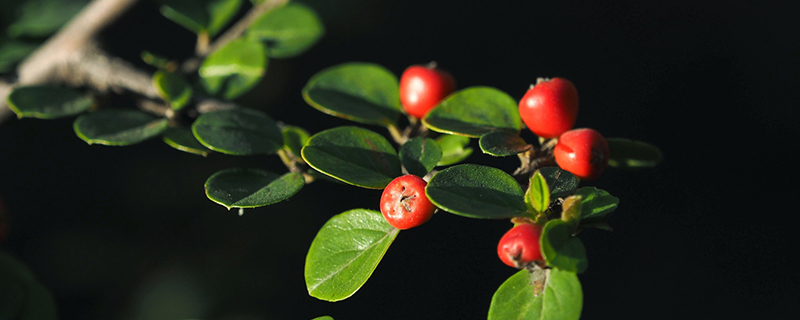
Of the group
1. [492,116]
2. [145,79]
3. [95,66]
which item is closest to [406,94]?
[492,116]

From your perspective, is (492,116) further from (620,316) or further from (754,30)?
(754,30)

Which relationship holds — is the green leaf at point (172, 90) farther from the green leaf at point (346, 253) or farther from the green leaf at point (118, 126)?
the green leaf at point (346, 253)

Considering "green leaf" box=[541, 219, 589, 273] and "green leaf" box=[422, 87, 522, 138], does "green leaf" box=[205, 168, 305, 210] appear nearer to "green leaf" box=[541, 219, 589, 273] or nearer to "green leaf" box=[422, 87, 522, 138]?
"green leaf" box=[422, 87, 522, 138]

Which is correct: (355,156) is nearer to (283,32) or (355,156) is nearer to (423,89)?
(423,89)

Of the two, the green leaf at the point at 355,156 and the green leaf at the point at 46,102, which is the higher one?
the green leaf at the point at 355,156

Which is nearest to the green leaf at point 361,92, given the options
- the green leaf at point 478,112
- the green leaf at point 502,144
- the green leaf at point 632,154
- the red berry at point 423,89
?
the red berry at point 423,89

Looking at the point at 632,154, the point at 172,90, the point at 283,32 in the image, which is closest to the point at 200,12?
the point at 283,32

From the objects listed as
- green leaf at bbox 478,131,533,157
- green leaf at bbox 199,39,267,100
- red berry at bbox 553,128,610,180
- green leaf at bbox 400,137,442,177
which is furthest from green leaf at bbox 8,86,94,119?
red berry at bbox 553,128,610,180
